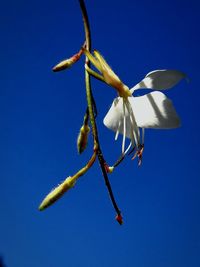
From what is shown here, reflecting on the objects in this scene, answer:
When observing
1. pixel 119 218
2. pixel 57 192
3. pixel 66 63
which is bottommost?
pixel 119 218

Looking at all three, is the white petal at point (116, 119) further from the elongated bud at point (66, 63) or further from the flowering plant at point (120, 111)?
the elongated bud at point (66, 63)

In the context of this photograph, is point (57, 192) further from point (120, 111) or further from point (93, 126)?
point (120, 111)

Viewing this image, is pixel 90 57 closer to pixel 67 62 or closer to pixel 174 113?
pixel 67 62

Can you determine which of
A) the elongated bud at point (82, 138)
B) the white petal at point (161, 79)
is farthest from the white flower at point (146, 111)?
the elongated bud at point (82, 138)

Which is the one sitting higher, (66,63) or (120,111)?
(66,63)

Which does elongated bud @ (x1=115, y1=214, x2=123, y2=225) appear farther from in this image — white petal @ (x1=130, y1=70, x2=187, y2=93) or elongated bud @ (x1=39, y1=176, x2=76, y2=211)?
white petal @ (x1=130, y1=70, x2=187, y2=93)

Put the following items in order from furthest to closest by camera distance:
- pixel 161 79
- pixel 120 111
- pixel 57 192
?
pixel 120 111, pixel 161 79, pixel 57 192

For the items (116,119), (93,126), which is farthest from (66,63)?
(116,119)
